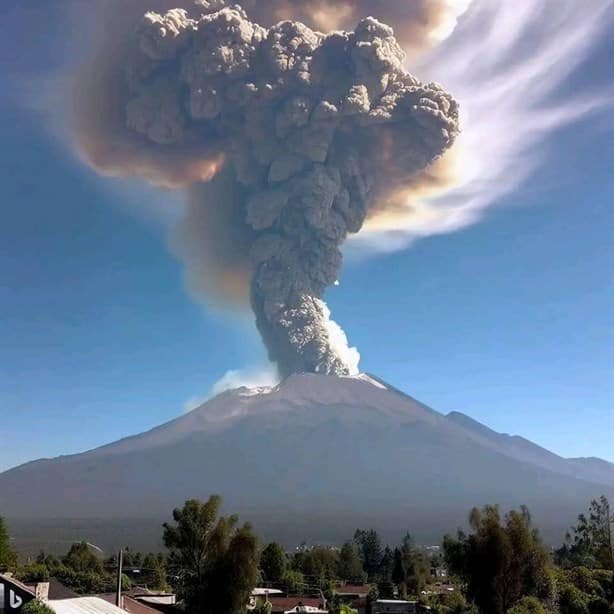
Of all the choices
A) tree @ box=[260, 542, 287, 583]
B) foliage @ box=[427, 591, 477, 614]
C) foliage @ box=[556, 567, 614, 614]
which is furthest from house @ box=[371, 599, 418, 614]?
tree @ box=[260, 542, 287, 583]

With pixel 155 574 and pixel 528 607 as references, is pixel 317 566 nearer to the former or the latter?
pixel 155 574

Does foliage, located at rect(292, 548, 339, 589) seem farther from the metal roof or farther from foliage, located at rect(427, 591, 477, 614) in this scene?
the metal roof

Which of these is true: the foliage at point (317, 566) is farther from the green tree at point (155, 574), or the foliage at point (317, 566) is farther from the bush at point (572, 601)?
the bush at point (572, 601)

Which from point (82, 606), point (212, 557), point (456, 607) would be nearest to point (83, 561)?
point (456, 607)

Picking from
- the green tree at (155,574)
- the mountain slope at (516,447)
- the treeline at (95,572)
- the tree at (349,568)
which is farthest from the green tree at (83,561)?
the mountain slope at (516,447)

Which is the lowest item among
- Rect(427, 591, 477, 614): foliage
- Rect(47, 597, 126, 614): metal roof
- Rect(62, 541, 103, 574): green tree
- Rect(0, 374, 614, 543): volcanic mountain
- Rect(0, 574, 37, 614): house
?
Rect(427, 591, 477, 614): foliage

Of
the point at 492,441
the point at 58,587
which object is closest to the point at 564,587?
the point at 58,587
